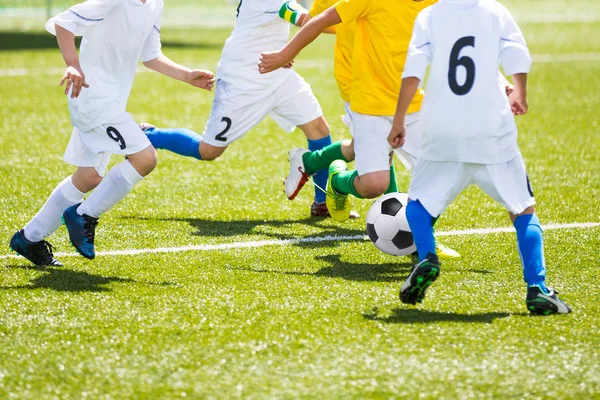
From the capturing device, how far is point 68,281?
4992mm

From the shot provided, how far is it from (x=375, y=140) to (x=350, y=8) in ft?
2.60

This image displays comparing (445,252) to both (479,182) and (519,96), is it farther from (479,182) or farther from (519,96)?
(519,96)

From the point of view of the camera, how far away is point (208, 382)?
3.59m

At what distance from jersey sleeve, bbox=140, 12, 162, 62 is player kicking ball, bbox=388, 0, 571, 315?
1772 mm

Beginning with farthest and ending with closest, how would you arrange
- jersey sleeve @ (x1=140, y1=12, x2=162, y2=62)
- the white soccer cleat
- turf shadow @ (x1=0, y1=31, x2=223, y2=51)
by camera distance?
turf shadow @ (x1=0, y1=31, x2=223, y2=51), the white soccer cleat, jersey sleeve @ (x1=140, y1=12, x2=162, y2=62)

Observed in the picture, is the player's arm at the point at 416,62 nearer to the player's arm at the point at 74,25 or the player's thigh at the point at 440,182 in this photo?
the player's thigh at the point at 440,182

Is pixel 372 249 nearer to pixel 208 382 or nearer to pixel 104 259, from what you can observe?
pixel 104 259

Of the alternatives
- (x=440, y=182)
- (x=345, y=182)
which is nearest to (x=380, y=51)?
(x=345, y=182)

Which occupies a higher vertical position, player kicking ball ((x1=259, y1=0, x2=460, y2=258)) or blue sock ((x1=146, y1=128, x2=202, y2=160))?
player kicking ball ((x1=259, y1=0, x2=460, y2=258))

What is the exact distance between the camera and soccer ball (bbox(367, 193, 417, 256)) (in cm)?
538

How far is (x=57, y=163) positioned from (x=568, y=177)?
4.31 m

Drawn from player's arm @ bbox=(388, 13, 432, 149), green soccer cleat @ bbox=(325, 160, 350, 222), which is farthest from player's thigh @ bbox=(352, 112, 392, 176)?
player's arm @ bbox=(388, 13, 432, 149)

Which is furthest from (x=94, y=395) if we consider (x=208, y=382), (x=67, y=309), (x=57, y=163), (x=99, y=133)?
(x=57, y=163)

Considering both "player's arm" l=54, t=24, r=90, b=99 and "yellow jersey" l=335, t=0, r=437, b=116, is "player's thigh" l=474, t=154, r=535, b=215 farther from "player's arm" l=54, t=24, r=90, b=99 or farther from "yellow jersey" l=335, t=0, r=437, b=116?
"player's arm" l=54, t=24, r=90, b=99
